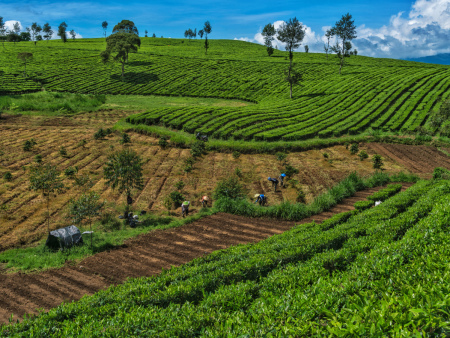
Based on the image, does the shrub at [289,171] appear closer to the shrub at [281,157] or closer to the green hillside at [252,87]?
the shrub at [281,157]

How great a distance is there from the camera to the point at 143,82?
289 ft

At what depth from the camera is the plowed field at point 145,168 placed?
22.6 m

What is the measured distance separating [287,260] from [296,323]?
5.88m

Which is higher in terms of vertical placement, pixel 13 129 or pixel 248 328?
pixel 13 129

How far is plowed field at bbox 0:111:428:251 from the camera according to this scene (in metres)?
22.6

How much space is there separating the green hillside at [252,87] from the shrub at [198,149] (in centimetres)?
541

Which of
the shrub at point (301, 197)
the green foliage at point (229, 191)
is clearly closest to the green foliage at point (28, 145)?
the green foliage at point (229, 191)

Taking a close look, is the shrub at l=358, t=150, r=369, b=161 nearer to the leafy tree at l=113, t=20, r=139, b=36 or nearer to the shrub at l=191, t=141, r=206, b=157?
the shrub at l=191, t=141, r=206, b=157

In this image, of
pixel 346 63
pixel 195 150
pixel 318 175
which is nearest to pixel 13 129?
pixel 195 150

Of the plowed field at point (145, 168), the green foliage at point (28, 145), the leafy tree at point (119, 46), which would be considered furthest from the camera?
the leafy tree at point (119, 46)

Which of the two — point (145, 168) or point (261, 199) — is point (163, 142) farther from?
point (261, 199)

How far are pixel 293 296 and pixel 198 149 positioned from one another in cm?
2911

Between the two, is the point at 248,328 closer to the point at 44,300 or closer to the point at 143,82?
the point at 44,300

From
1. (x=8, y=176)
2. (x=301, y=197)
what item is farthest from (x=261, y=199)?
(x=8, y=176)
